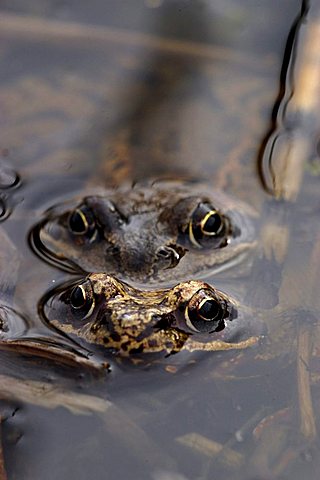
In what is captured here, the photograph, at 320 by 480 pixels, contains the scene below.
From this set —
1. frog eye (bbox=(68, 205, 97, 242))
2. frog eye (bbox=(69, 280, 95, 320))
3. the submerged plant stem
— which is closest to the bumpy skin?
frog eye (bbox=(69, 280, 95, 320))

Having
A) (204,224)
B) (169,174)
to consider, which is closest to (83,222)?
(204,224)

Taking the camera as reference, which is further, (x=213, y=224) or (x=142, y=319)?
(x=213, y=224)

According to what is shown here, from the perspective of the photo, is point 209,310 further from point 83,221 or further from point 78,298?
point 83,221

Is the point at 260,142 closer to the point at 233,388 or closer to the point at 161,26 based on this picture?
the point at 161,26

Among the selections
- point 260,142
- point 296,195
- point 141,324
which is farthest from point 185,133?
point 141,324

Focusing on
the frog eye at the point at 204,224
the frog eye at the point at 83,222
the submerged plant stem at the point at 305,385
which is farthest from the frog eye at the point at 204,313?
the frog eye at the point at 83,222
